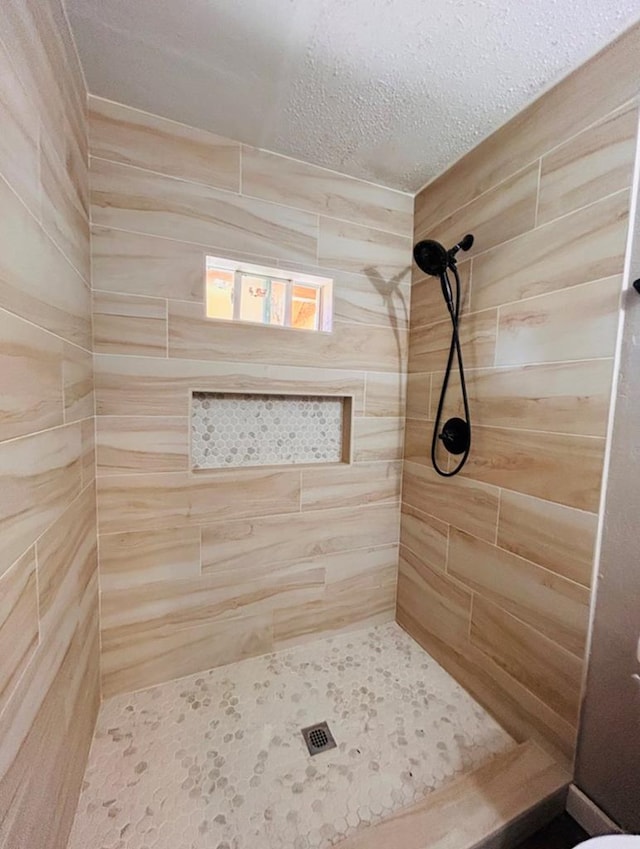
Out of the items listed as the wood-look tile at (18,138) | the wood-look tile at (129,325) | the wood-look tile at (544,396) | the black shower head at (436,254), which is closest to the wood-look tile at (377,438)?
the wood-look tile at (544,396)

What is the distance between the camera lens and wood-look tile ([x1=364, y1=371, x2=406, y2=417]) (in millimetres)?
1638

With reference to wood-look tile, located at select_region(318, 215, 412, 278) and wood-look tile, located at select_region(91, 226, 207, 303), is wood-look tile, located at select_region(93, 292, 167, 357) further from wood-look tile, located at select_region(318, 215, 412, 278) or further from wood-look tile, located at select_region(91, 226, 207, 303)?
wood-look tile, located at select_region(318, 215, 412, 278)

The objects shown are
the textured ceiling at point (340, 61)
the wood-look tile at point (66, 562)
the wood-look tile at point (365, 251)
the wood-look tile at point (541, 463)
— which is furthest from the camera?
the wood-look tile at point (365, 251)

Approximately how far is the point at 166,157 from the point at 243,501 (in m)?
1.35

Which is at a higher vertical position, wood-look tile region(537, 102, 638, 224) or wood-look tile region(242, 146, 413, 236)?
wood-look tile region(242, 146, 413, 236)

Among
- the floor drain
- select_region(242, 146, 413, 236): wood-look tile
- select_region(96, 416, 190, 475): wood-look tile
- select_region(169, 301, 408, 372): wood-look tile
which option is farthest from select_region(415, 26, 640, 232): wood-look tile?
the floor drain

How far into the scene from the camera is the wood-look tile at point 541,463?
99cm

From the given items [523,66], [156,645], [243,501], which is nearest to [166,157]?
[523,66]

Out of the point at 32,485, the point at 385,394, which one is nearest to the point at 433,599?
the point at 385,394

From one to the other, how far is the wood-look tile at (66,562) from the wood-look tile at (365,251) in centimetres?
132

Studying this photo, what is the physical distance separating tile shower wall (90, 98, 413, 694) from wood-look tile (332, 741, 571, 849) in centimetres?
76

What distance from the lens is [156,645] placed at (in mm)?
1376

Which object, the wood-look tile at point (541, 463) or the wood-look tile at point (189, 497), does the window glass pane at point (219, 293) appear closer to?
the wood-look tile at point (189, 497)

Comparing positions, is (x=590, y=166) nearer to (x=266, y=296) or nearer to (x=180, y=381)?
(x=266, y=296)
